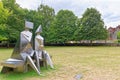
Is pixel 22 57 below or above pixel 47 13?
below

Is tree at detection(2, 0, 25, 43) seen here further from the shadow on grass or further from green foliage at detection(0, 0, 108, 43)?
the shadow on grass

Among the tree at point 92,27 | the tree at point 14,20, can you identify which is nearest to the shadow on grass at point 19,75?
the tree at point 14,20

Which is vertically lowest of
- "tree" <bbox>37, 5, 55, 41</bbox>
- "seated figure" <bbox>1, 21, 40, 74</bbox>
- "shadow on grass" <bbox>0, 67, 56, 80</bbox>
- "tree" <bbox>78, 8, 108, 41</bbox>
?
"shadow on grass" <bbox>0, 67, 56, 80</bbox>

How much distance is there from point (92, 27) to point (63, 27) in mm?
5357

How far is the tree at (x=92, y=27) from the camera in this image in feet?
128

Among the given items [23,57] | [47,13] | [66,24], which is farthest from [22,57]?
[47,13]

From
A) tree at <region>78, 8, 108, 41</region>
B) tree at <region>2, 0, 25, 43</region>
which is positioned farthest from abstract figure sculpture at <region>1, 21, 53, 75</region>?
tree at <region>78, 8, 108, 41</region>

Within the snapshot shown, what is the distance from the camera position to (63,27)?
41219mm

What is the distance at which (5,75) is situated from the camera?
8656mm

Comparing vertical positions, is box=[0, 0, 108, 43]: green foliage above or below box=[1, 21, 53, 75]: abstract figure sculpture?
above

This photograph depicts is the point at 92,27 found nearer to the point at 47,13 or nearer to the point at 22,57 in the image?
the point at 47,13

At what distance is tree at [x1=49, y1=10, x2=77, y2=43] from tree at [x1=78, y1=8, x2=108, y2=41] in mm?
1875

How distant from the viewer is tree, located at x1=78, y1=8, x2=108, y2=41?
128ft

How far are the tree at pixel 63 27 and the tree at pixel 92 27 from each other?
1875mm
